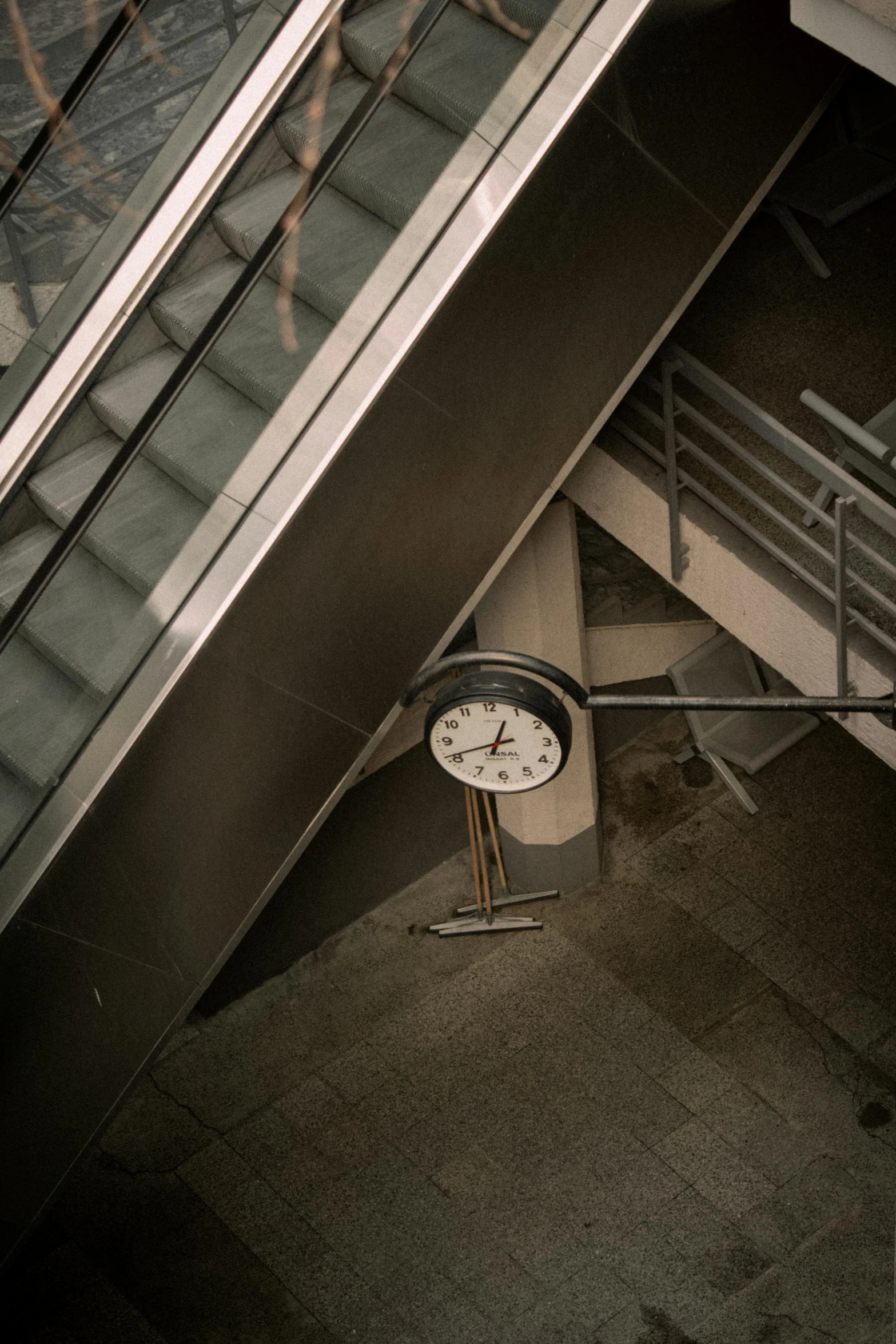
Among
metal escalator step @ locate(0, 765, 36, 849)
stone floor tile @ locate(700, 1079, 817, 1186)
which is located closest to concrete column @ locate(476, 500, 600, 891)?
stone floor tile @ locate(700, 1079, 817, 1186)

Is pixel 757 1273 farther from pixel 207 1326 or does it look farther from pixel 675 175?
pixel 675 175

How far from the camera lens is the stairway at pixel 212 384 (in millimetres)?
4648

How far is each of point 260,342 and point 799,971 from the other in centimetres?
442

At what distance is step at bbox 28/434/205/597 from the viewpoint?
4.83 m

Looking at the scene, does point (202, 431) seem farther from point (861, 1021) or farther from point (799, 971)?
point (861, 1021)

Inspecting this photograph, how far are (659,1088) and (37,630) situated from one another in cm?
386

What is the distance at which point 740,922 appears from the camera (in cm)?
760

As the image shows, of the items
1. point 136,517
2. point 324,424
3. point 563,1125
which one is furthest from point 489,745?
point 563,1125

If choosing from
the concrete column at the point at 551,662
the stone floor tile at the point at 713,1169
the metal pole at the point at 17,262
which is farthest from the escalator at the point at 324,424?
the stone floor tile at the point at 713,1169

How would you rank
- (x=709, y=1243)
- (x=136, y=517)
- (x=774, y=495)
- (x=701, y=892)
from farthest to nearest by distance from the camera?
(x=701, y=892) < (x=709, y=1243) < (x=774, y=495) < (x=136, y=517)

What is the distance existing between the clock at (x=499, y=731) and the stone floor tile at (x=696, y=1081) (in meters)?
2.92

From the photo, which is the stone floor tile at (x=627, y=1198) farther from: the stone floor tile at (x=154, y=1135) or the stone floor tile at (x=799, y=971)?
the stone floor tile at (x=154, y=1135)

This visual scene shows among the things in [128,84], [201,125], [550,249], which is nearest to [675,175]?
[550,249]

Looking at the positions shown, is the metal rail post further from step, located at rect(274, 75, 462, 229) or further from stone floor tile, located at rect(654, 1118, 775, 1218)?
stone floor tile, located at rect(654, 1118, 775, 1218)
